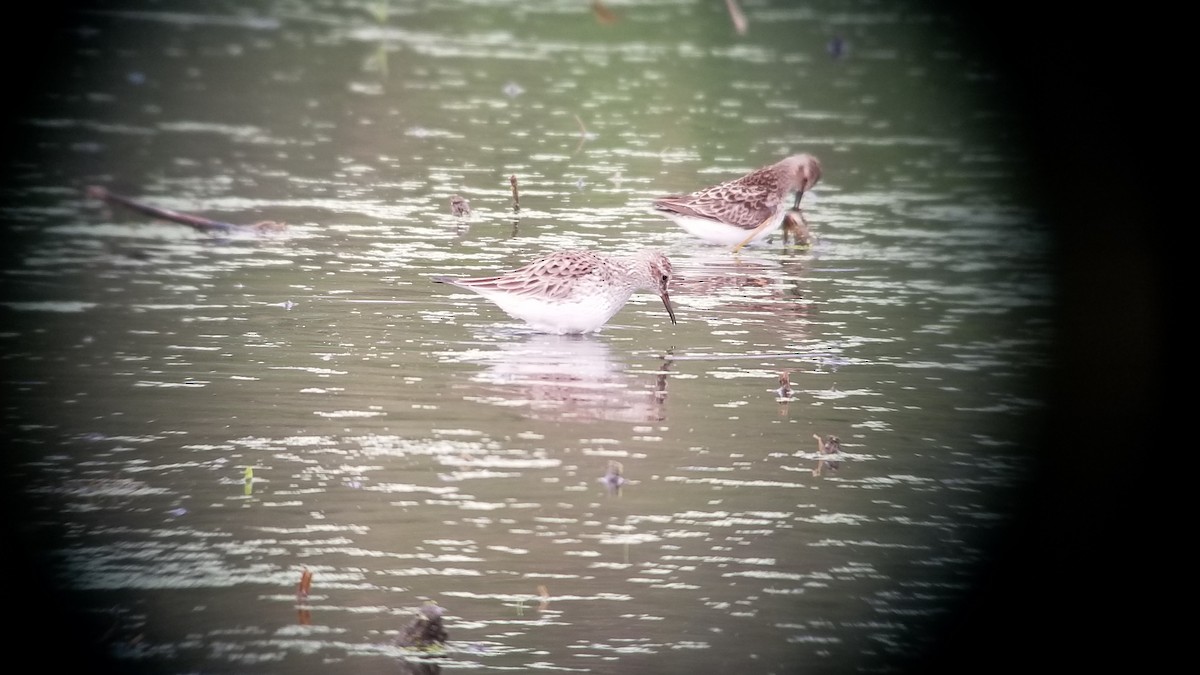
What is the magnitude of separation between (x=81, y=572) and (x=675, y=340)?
15.6 ft

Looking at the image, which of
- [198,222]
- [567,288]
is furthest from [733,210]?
[198,222]

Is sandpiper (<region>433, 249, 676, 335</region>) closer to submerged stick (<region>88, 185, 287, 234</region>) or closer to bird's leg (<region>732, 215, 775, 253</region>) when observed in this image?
bird's leg (<region>732, 215, 775, 253</region>)

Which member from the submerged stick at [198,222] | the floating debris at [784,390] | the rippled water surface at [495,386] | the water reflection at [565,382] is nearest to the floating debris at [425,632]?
the rippled water surface at [495,386]

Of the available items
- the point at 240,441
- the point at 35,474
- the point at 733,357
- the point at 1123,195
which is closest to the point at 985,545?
the point at 733,357

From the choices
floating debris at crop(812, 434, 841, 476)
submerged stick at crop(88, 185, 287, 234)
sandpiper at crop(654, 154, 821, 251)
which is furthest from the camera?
sandpiper at crop(654, 154, 821, 251)

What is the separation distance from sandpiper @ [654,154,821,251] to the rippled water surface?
0.83 ft

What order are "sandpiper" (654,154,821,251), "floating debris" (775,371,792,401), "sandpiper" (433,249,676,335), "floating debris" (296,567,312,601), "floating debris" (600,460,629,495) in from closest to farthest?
"floating debris" (296,567,312,601), "floating debris" (600,460,629,495), "floating debris" (775,371,792,401), "sandpiper" (433,249,676,335), "sandpiper" (654,154,821,251)

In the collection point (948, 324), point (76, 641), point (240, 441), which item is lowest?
point (76, 641)

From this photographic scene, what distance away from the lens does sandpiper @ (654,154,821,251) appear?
13.7 meters

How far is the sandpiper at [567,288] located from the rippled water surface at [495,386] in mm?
225

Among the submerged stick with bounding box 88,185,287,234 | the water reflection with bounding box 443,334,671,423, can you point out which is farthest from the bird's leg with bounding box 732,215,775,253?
the submerged stick with bounding box 88,185,287,234

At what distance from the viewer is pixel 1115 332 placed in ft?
38.8

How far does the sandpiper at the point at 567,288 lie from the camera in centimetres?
1055

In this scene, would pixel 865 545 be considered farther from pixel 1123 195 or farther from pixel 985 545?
pixel 1123 195
